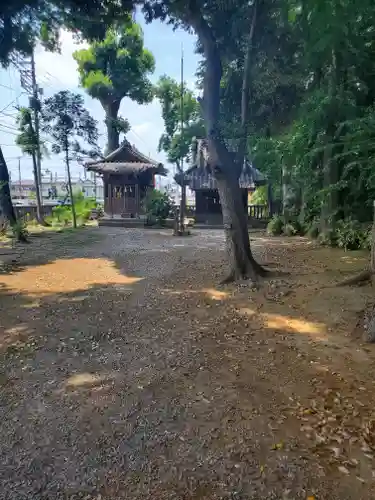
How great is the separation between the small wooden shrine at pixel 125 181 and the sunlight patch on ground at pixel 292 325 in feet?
67.6

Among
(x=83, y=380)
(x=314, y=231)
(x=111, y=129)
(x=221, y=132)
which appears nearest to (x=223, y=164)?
(x=221, y=132)

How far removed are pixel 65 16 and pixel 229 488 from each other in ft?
42.8

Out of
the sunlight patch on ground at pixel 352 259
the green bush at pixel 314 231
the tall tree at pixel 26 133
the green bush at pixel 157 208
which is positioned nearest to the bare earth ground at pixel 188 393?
the sunlight patch on ground at pixel 352 259

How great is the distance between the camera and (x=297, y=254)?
39.7ft

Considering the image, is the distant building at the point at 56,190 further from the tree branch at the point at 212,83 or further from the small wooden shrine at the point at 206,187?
the tree branch at the point at 212,83

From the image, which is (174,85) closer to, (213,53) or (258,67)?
(258,67)

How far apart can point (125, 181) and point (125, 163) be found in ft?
3.85

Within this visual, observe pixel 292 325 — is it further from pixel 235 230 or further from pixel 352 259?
pixel 352 259

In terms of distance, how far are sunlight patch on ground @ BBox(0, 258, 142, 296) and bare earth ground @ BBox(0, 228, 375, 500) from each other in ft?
1.49

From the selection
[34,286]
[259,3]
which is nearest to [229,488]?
[34,286]

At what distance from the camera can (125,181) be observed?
87.0 feet

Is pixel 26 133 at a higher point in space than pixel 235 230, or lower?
higher

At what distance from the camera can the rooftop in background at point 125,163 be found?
25.6 meters

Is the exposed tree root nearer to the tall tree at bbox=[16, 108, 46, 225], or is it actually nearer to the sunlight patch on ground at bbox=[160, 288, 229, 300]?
the sunlight patch on ground at bbox=[160, 288, 229, 300]
